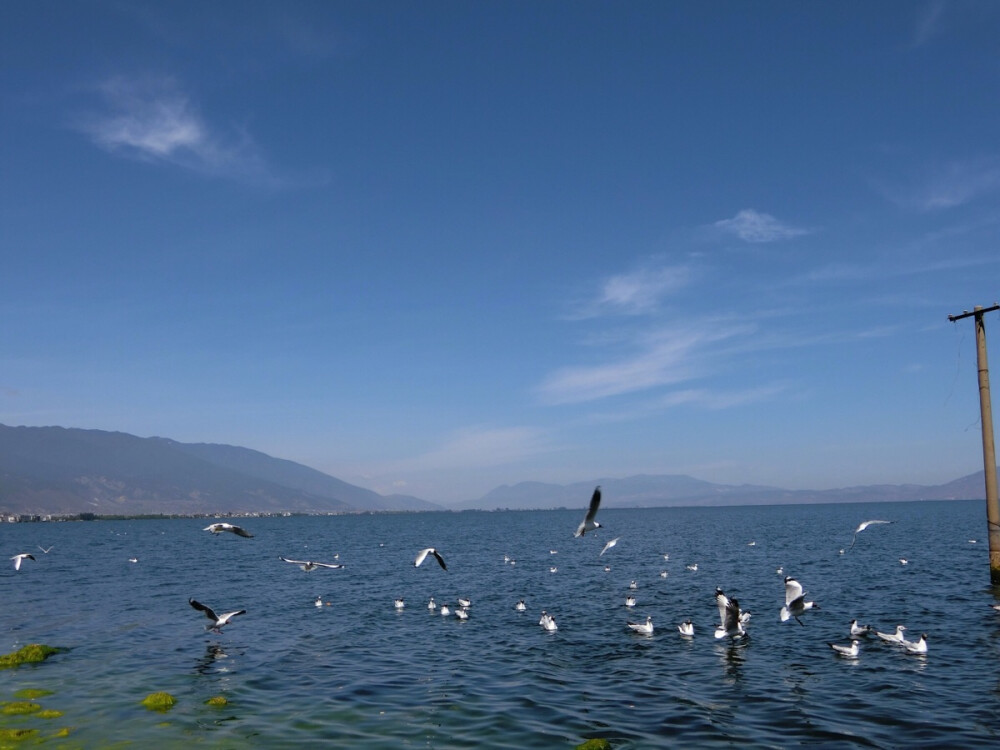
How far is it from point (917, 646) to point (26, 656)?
29573 mm

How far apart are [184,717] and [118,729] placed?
5.10ft

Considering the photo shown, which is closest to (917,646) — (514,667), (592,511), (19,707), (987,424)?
(987,424)

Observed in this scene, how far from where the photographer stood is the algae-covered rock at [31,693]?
65.2ft

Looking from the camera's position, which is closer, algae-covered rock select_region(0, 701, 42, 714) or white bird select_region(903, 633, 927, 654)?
algae-covered rock select_region(0, 701, 42, 714)

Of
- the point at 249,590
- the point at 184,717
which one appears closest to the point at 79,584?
the point at 249,590

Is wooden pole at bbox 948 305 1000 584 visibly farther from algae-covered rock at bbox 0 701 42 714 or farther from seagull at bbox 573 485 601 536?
algae-covered rock at bbox 0 701 42 714

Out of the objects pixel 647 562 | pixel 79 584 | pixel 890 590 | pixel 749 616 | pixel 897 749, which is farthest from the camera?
pixel 647 562

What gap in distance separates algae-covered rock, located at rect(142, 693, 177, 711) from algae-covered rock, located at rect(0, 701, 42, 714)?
8.36 feet

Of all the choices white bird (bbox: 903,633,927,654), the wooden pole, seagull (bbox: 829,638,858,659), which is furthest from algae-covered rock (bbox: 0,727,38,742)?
the wooden pole

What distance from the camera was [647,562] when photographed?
6119 centimetres

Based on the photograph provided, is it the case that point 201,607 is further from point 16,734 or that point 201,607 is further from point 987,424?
point 987,424

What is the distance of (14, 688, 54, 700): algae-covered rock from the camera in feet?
65.2

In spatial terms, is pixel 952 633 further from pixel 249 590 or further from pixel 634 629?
pixel 249 590

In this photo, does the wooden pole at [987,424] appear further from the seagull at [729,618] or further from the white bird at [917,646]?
the seagull at [729,618]
